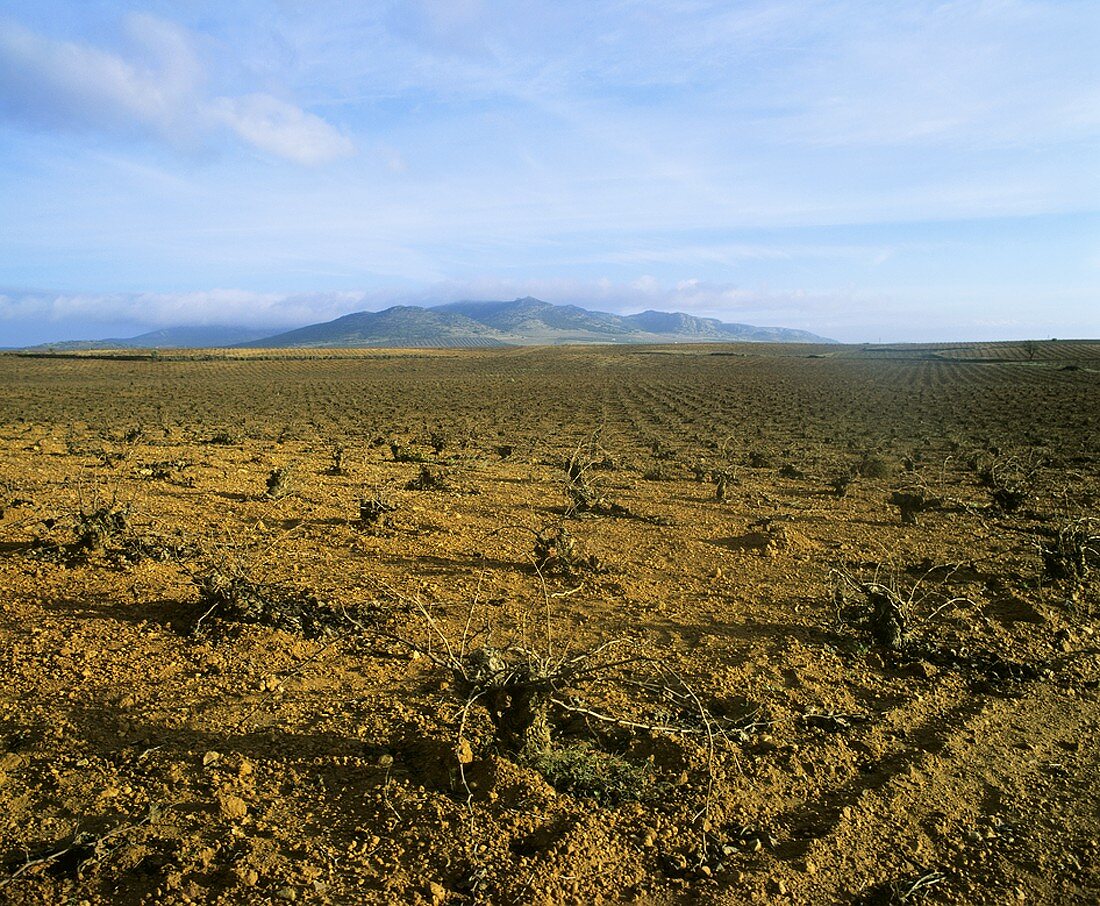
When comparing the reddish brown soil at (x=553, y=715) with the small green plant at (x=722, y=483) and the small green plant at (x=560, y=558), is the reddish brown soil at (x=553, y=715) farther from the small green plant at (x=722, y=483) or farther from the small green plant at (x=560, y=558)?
the small green plant at (x=722, y=483)

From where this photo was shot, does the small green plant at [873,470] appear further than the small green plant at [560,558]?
Yes

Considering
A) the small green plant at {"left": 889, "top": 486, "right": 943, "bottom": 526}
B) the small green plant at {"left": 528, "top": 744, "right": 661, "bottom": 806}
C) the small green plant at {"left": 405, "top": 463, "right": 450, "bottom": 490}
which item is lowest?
the small green plant at {"left": 528, "top": 744, "right": 661, "bottom": 806}

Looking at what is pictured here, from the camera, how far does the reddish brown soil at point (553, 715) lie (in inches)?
106

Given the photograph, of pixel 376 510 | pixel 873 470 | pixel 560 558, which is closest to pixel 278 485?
pixel 376 510

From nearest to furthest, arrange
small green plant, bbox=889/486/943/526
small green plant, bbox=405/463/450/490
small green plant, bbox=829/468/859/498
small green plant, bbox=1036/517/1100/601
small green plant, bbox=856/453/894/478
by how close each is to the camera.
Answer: small green plant, bbox=1036/517/1100/601, small green plant, bbox=889/486/943/526, small green plant, bbox=405/463/450/490, small green plant, bbox=829/468/859/498, small green plant, bbox=856/453/894/478

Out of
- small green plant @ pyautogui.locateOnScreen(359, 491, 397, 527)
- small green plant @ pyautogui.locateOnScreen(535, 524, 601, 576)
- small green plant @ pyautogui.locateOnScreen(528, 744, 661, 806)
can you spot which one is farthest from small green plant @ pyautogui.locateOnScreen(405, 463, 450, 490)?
Answer: small green plant @ pyautogui.locateOnScreen(528, 744, 661, 806)

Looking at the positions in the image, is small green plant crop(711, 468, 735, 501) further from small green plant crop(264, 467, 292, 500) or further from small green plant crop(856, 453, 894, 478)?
small green plant crop(264, 467, 292, 500)

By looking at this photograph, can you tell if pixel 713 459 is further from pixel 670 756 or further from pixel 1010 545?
pixel 670 756

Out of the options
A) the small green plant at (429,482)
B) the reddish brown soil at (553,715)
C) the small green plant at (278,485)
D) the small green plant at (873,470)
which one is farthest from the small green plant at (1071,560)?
the small green plant at (278,485)

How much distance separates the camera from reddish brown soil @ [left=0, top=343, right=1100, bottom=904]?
2.70 meters

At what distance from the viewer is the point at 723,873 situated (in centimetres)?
275

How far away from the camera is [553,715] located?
3684mm

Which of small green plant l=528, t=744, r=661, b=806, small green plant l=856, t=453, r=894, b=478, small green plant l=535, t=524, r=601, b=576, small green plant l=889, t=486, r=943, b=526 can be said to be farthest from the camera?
small green plant l=856, t=453, r=894, b=478

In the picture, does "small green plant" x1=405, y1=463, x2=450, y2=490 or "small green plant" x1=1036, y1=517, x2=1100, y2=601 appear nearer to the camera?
"small green plant" x1=1036, y1=517, x2=1100, y2=601
